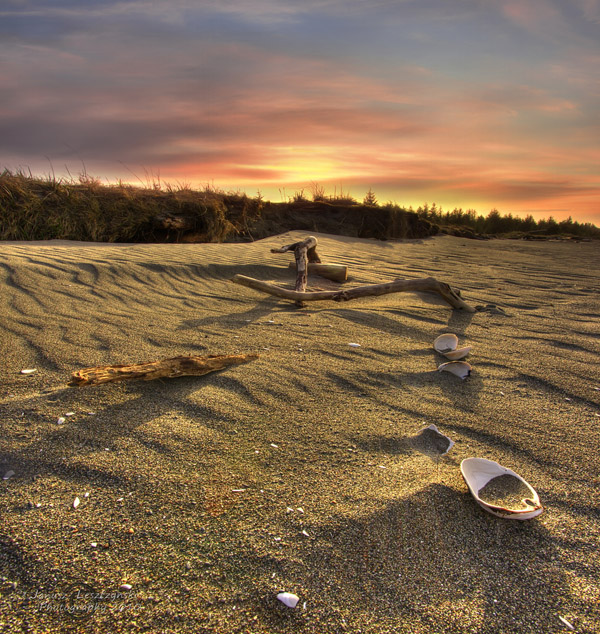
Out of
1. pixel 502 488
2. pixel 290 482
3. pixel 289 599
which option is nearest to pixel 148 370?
pixel 290 482

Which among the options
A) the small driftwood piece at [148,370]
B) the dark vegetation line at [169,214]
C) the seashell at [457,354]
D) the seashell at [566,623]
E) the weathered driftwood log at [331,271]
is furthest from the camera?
the dark vegetation line at [169,214]

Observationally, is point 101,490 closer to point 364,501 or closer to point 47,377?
point 364,501

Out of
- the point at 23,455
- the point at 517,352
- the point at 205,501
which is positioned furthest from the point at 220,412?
the point at 517,352

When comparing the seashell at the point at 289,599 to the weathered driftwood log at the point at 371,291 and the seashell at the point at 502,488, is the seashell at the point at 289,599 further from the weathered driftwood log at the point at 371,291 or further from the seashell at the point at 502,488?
the weathered driftwood log at the point at 371,291

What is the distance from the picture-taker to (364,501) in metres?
1.79

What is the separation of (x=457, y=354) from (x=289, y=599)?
2470mm

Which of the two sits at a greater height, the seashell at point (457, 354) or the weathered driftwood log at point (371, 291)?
the weathered driftwood log at point (371, 291)

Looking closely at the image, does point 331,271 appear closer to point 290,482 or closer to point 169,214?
point 290,482

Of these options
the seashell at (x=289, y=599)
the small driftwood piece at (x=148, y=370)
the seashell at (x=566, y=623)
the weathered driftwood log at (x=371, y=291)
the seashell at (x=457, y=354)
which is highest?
the weathered driftwood log at (x=371, y=291)

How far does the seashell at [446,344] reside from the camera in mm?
3557

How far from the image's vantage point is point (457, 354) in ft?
11.1

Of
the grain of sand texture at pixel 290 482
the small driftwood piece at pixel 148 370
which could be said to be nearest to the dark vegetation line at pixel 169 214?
the grain of sand texture at pixel 290 482

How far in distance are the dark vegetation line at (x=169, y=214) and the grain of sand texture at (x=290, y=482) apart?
752cm

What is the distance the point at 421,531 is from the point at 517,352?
8.22ft
